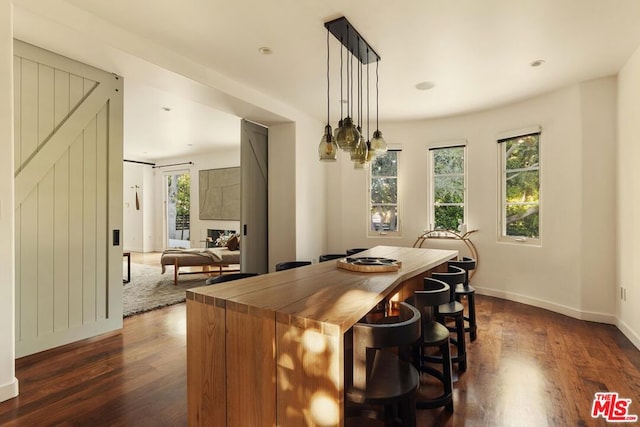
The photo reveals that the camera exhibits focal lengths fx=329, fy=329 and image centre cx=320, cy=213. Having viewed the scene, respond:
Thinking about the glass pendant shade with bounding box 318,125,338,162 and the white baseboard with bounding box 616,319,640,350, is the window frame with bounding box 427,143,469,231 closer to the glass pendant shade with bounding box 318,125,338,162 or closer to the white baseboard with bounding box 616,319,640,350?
the white baseboard with bounding box 616,319,640,350

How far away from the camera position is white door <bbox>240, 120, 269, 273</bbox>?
4.71 m

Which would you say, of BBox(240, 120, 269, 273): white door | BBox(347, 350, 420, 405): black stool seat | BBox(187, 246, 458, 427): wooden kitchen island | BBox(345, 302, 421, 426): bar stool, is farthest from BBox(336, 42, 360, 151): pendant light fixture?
BBox(240, 120, 269, 273): white door

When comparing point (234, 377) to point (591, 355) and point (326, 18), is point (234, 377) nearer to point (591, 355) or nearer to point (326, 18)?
point (326, 18)

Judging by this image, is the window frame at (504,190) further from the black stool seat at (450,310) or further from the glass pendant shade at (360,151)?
the glass pendant shade at (360,151)

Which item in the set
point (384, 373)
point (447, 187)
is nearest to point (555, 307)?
point (447, 187)

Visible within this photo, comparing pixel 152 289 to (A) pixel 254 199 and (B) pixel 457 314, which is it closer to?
(A) pixel 254 199

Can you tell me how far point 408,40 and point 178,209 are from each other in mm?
8671

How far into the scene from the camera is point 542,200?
443cm

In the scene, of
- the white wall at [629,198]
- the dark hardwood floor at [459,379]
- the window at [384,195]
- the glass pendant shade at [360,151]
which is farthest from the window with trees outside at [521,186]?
the glass pendant shade at [360,151]

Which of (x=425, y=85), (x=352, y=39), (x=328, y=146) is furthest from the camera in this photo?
(x=425, y=85)

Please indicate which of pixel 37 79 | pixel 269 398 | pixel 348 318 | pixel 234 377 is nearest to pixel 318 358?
pixel 348 318

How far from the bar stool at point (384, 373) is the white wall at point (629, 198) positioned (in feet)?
9.83

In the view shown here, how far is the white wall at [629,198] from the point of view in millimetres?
3121

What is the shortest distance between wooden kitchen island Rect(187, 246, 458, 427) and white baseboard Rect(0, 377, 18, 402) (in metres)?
1.48
